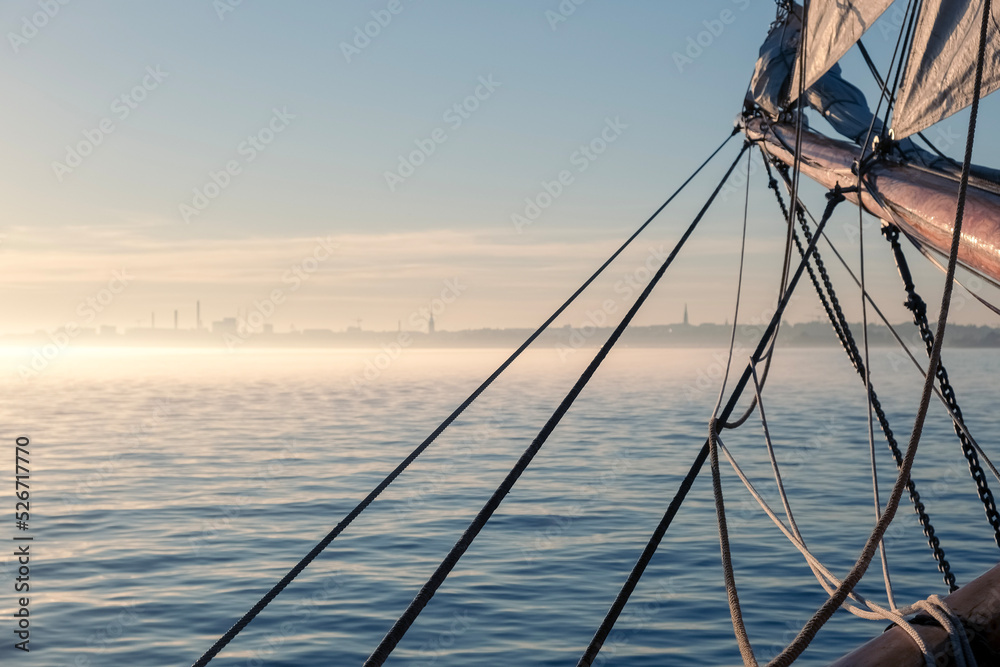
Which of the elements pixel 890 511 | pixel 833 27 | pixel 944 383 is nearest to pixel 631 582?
pixel 890 511

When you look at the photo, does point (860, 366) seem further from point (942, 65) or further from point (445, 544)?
point (445, 544)

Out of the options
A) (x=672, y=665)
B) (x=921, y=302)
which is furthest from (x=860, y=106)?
(x=672, y=665)

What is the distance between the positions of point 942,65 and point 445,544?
1139 centimetres

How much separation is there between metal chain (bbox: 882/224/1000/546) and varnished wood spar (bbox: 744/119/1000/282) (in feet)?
1.43

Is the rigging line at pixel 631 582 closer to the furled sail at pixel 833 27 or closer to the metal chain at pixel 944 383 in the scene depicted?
the metal chain at pixel 944 383

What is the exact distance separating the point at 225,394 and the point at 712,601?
59.8 metres

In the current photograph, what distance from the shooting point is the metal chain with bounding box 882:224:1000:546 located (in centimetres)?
706

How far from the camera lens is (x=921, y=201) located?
19.6 feet

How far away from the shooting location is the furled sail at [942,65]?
6.06m

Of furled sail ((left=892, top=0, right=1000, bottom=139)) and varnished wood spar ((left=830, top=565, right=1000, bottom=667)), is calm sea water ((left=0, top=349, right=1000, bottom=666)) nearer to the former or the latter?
furled sail ((left=892, top=0, right=1000, bottom=139))

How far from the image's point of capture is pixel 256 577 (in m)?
13.7

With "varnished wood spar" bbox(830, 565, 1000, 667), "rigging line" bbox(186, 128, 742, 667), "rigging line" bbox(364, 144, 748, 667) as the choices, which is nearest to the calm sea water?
"rigging line" bbox(186, 128, 742, 667)

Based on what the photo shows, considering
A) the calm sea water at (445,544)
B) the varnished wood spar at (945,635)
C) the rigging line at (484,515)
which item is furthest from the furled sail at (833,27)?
the calm sea water at (445,544)

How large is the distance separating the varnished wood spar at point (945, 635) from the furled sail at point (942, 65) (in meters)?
4.01
